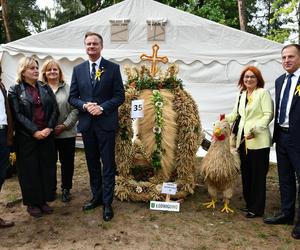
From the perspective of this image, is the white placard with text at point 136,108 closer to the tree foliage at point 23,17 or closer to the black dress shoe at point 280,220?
the black dress shoe at point 280,220

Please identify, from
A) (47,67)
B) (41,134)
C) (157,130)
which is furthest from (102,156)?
(47,67)

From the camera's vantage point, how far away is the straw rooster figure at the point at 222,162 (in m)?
3.81

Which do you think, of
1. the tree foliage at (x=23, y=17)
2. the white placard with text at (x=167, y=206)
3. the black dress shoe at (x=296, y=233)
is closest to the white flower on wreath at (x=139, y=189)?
the white placard with text at (x=167, y=206)

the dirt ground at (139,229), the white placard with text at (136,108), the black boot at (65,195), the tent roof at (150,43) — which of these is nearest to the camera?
the dirt ground at (139,229)

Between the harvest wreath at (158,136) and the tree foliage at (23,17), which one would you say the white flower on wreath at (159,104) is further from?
the tree foliage at (23,17)

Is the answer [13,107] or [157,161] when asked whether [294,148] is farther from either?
[13,107]

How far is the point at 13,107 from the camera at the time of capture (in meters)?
3.43

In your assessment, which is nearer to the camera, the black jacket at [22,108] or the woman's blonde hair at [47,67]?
the black jacket at [22,108]

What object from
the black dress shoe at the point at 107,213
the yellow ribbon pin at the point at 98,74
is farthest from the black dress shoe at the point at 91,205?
the yellow ribbon pin at the point at 98,74

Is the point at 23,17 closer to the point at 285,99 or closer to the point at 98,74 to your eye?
the point at 98,74

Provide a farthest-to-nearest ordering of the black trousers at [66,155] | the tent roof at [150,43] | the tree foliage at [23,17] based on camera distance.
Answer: the tree foliage at [23,17]
the tent roof at [150,43]
the black trousers at [66,155]

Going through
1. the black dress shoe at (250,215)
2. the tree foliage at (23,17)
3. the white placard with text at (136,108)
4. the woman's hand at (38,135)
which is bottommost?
the black dress shoe at (250,215)

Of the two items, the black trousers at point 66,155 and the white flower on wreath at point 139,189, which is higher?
the black trousers at point 66,155

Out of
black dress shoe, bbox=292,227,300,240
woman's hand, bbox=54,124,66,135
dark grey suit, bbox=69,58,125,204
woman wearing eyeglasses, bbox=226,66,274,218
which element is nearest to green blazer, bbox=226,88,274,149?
woman wearing eyeglasses, bbox=226,66,274,218
